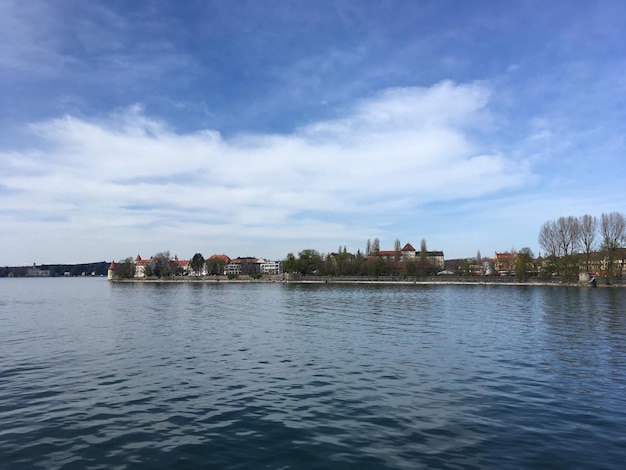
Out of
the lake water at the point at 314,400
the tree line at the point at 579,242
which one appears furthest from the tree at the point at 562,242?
the lake water at the point at 314,400

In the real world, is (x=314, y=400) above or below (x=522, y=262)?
below

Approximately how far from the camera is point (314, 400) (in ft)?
57.1

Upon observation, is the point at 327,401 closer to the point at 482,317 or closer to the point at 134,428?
the point at 134,428

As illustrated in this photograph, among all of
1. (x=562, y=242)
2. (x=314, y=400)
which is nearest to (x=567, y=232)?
(x=562, y=242)

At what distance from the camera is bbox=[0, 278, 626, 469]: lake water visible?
12.3 meters

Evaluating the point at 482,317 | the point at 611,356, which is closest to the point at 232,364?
the point at 611,356

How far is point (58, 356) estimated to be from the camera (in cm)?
2702

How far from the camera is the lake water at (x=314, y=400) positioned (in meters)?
12.3

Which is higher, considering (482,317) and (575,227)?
(575,227)

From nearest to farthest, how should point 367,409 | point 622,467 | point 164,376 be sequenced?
1. point 622,467
2. point 367,409
3. point 164,376

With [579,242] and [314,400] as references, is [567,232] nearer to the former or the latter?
[579,242]

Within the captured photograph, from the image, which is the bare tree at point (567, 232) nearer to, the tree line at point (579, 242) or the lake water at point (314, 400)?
the tree line at point (579, 242)

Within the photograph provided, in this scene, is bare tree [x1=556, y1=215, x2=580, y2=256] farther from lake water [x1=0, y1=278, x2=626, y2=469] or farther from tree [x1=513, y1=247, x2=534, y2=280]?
lake water [x1=0, y1=278, x2=626, y2=469]

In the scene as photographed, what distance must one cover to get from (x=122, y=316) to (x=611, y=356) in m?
47.6
